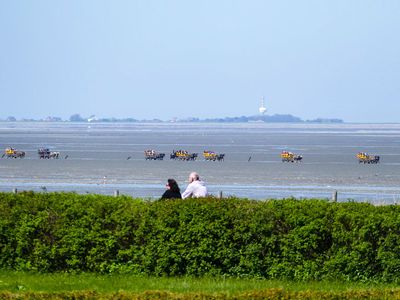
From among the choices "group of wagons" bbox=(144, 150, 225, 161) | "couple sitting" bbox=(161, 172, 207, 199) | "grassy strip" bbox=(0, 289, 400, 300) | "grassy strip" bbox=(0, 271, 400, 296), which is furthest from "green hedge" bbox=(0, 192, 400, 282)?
"group of wagons" bbox=(144, 150, 225, 161)

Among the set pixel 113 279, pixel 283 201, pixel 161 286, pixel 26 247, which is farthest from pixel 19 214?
pixel 283 201

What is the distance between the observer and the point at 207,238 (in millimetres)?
16594

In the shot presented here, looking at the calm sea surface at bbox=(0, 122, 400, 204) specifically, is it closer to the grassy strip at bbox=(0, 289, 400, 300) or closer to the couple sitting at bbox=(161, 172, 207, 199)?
the couple sitting at bbox=(161, 172, 207, 199)

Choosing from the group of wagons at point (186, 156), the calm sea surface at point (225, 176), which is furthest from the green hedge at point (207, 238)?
the group of wagons at point (186, 156)

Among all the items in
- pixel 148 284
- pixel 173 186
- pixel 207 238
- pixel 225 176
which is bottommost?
pixel 225 176

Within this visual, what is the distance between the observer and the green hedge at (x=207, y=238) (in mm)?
16266

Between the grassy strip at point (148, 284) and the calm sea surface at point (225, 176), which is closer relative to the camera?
the grassy strip at point (148, 284)

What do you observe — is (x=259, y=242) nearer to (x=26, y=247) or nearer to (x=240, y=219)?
(x=240, y=219)

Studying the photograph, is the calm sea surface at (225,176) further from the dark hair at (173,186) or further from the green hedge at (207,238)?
the green hedge at (207,238)

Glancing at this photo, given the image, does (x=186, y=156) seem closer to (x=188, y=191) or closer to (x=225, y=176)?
(x=225, y=176)

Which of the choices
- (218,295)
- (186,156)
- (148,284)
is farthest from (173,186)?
(186,156)

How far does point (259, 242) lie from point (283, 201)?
0.88 m

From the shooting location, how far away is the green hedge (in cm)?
1627

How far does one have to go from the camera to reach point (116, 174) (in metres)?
69.4
